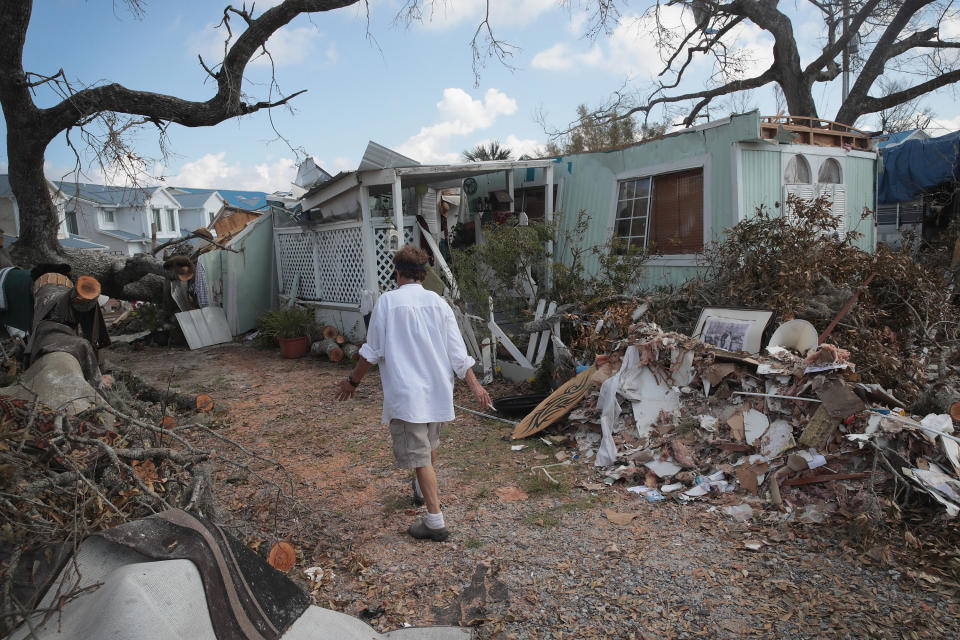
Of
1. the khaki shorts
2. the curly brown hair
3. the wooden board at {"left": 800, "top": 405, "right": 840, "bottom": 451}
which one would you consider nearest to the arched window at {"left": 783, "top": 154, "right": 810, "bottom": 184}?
the wooden board at {"left": 800, "top": 405, "right": 840, "bottom": 451}

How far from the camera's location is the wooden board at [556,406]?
5086 mm

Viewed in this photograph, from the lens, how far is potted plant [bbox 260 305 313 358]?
30.7 feet

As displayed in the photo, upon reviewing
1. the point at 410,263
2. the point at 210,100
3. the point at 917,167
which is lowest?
the point at 410,263

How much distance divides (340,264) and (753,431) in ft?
24.1

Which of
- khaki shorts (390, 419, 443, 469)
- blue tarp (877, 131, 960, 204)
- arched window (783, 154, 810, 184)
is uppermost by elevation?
blue tarp (877, 131, 960, 204)

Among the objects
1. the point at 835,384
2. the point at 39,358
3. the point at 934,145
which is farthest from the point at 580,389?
the point at 934,145

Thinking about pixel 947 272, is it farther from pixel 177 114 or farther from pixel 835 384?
pixel 177 114

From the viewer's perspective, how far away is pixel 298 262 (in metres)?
11.0

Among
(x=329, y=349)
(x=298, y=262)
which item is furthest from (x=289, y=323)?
(x=298, y=262)

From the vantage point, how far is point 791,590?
2.70 metres

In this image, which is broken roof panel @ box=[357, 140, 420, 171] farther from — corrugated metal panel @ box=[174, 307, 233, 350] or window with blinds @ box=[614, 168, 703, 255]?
corrugated metal panel @ box=[174, 307, 233, 350]

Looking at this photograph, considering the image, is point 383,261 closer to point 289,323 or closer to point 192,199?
point 289,323

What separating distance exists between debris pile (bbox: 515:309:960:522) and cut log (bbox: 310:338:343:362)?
15.0ft

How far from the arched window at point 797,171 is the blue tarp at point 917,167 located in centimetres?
315
